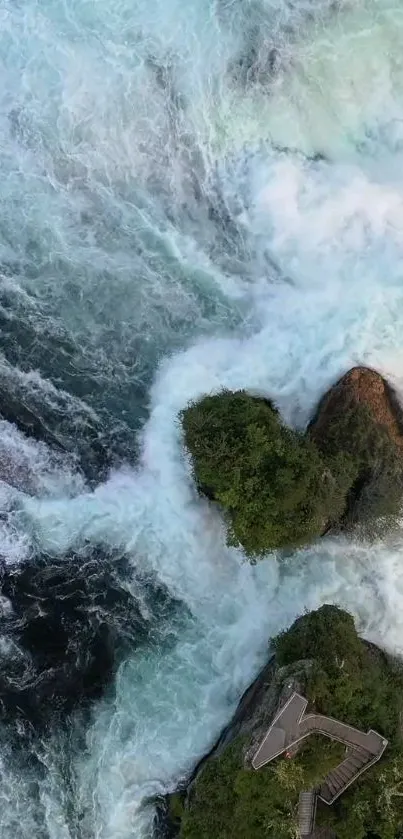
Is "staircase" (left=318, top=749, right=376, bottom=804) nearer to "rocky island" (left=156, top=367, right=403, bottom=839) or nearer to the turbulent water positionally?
"rocky island" (left=156, top=367, right=403, bottom=839)

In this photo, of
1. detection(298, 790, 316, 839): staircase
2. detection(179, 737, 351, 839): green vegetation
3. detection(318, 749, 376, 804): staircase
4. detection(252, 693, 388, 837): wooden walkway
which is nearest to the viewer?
detection(179, 737, 351, 839): green vegetation

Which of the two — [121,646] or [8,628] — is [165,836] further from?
[8,628]

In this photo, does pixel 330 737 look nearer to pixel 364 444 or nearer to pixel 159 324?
pixel 364 444

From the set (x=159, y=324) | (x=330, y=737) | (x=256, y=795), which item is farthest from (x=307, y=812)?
(x=159, y=324)

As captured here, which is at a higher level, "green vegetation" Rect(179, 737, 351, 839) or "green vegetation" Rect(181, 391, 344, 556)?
"green vegetation" Rect(181, 391, 344, 556)

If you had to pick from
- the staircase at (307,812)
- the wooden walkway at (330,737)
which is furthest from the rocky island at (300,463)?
the staircase at (307,812)

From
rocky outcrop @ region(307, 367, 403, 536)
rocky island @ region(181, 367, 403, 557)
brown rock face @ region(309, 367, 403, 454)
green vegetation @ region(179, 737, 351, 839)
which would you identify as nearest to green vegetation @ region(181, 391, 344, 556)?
rocky island @ region(181, 367, 403, 557)

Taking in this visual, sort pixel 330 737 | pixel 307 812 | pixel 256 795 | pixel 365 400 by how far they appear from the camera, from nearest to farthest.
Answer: pixel 256 795 < pixel 330 737 < pixel 307 812 < pixel 365 400

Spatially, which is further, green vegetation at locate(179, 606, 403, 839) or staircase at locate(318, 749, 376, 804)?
staircase at locate(318, 749, 376, 804)
